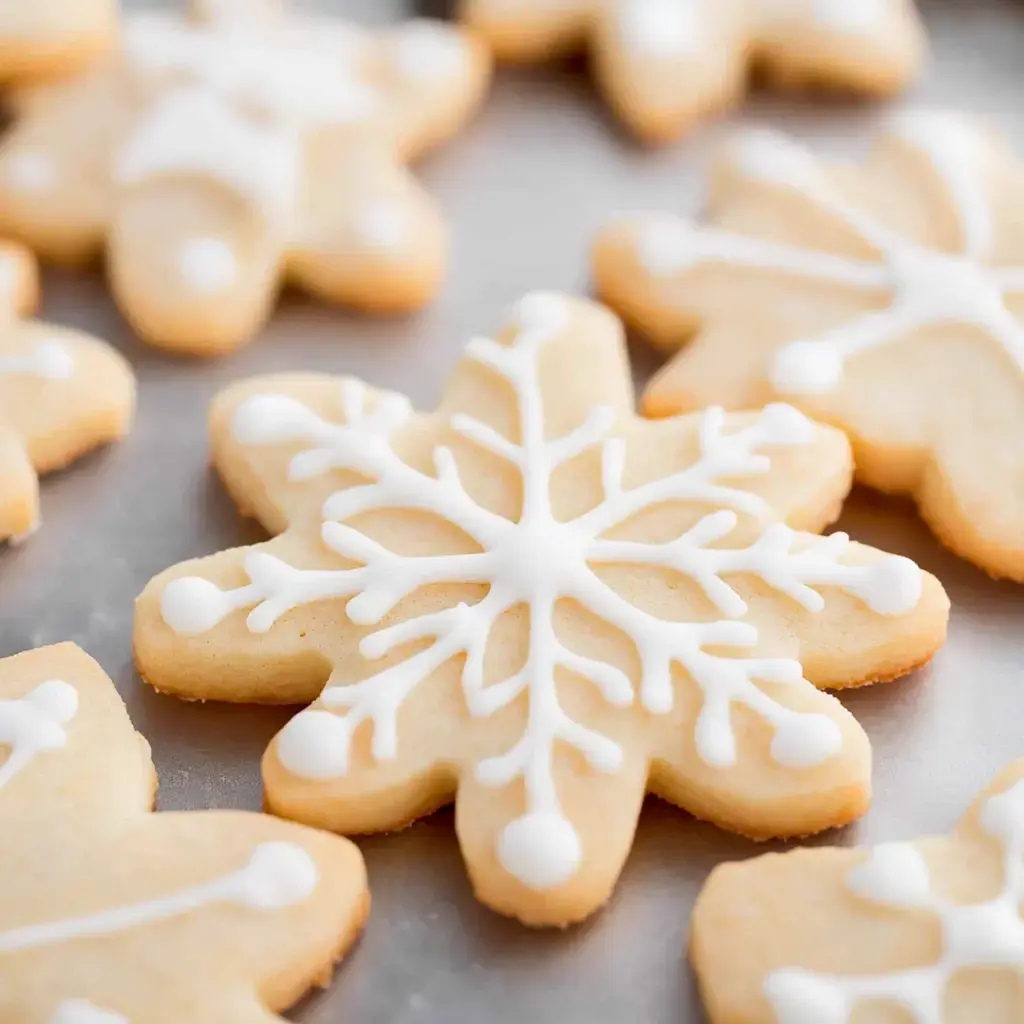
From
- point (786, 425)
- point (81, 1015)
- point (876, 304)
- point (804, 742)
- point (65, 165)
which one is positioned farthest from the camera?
point (65, 165)

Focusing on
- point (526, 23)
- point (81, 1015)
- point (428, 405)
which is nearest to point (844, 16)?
point (526, 23)

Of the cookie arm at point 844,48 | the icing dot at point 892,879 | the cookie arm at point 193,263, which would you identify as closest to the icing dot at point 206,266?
the cookie arm at point 193,263

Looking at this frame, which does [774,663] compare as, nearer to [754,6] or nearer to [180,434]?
[180,434]

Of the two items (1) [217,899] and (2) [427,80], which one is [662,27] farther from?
(1) [217,899]

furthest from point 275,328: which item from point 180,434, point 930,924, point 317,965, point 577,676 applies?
point 930,924

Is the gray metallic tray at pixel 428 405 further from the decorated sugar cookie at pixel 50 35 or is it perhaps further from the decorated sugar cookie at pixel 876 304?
the decorated sugar cookie at pixel 50 35

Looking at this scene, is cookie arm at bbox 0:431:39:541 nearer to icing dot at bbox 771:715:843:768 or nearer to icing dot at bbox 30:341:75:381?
icing dot at bbox 30:341:75:381
